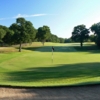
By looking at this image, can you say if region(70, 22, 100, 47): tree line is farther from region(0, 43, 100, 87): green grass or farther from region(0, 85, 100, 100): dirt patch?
region(0, 85, 100, 100): dirt patch

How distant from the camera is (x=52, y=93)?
354 inches

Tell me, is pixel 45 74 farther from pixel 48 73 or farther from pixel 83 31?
pixel 83 31

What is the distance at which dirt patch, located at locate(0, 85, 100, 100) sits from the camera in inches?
326

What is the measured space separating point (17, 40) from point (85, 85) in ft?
172

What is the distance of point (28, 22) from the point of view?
61062 millimetres

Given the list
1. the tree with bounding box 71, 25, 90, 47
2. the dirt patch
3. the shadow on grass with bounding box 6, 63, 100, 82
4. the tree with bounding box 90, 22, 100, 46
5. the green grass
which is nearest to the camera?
the dirt patch

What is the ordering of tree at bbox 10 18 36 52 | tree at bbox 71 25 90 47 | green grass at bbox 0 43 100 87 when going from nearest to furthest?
green grass at bbox 0 43 100 87
tree at bbox 10 18 36 52
tree at bbox 71 25 90 47

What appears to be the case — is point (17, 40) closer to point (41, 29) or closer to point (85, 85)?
point (41, 29)

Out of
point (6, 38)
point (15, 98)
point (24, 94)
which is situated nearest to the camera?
point (15, 98)

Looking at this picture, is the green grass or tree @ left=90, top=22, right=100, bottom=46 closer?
the green grass

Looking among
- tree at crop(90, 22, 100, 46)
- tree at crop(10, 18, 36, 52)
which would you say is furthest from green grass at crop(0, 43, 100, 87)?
tree at crop(90, 22, 100, 46)

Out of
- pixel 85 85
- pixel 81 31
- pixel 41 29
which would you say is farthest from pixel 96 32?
pixel 85 85

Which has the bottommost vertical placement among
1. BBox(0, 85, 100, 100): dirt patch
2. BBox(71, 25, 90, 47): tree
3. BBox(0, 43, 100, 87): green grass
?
BBox(0, 43, 100, 87): green grass

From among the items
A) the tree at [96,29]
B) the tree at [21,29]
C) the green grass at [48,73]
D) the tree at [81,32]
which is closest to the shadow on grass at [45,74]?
the green grass at [48,73]
